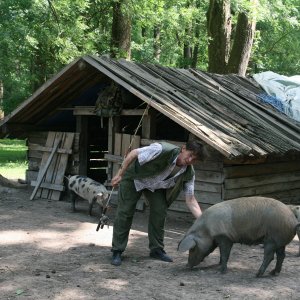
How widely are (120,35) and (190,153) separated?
Answer: 11.9 meters

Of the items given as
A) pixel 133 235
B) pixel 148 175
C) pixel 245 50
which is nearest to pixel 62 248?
pixel 133 235

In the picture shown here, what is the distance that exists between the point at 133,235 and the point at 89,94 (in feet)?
15.0

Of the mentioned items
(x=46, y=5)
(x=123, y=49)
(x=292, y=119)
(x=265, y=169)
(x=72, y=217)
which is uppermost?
(x=46, y=5)

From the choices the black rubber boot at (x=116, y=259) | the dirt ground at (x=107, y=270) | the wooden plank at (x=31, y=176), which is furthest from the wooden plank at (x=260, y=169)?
the wooden plank at (x=31, y=176)

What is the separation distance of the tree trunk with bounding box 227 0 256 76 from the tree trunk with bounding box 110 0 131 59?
3454 mm

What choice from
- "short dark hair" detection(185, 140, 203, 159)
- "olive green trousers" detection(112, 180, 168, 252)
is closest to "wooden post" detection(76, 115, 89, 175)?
"olive green trousers" detection(112, 180, 168, 252)

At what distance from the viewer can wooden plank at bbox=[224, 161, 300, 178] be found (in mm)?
9383

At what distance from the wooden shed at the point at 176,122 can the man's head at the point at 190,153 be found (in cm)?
206

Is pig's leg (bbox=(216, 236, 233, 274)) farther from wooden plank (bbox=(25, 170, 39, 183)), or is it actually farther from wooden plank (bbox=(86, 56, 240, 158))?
wooden plank (bbox=(25, 170, 39, 183))

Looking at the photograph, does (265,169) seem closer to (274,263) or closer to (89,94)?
Result: (274,263)

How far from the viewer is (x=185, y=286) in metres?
5.91

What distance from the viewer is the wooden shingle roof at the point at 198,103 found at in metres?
8.97

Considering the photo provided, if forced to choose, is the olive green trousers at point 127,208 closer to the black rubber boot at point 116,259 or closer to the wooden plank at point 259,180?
the black rubber boot at point 116,259

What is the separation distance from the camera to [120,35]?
57.1 feet
